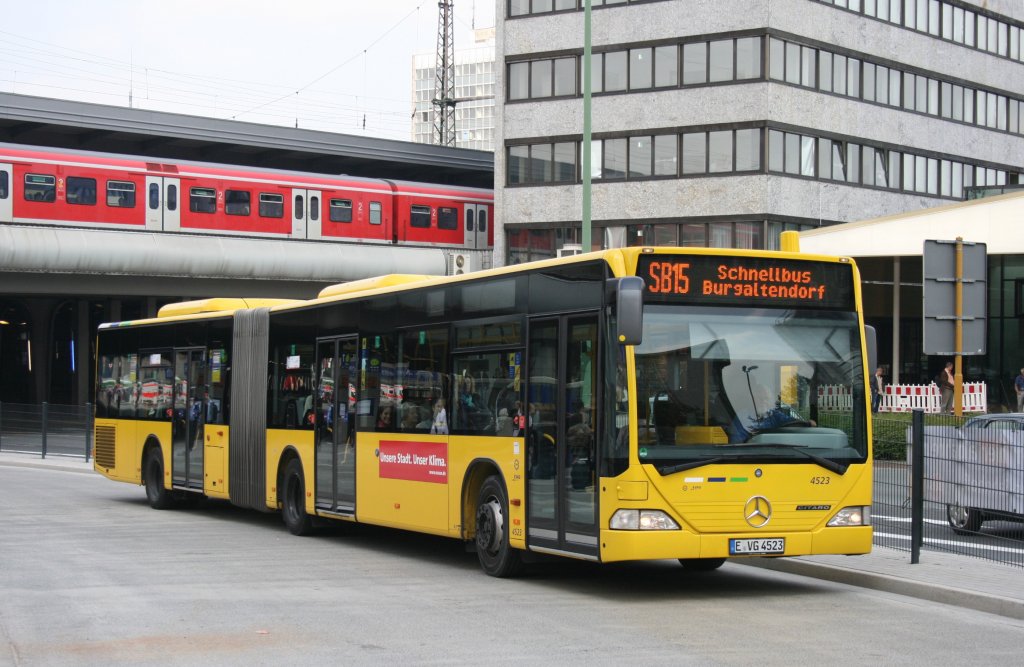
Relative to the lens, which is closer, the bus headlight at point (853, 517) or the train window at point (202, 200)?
the bus headlight at point (853, 517)

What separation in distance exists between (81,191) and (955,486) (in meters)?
32.1

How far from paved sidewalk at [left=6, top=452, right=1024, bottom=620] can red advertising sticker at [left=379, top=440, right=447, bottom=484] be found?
3391 mm

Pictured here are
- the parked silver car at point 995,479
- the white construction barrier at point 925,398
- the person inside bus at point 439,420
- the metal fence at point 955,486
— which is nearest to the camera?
the parked silver car at point 995,479

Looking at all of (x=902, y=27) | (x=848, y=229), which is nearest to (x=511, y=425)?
(x=848, y=229)

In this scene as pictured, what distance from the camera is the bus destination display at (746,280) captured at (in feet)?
39.5

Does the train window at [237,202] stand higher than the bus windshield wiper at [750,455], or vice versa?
the train window at [237,202]

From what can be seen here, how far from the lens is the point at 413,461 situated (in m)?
15.3

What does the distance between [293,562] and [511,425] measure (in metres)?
3.24

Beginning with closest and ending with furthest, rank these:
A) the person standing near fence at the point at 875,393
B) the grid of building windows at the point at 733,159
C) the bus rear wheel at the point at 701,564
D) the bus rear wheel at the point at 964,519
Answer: the bus rear wheel at the point at 964,519 → the bus rear wheel at the point at 701,564 → the person standing near fence at the point at 875,393 → the grid of building windows at the point at 733,159

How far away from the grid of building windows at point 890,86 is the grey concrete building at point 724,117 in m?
0.08

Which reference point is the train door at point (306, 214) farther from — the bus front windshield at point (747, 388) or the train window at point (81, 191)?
the bus front windshield at point (747, 388)

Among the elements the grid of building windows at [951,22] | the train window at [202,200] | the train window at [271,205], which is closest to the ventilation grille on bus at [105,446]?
the train window at [202,200]

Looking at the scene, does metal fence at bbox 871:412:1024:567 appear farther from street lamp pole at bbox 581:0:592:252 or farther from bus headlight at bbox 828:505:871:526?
street lamp pole at bbox 581:0:592:252

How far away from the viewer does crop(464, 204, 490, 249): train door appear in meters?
54.2
